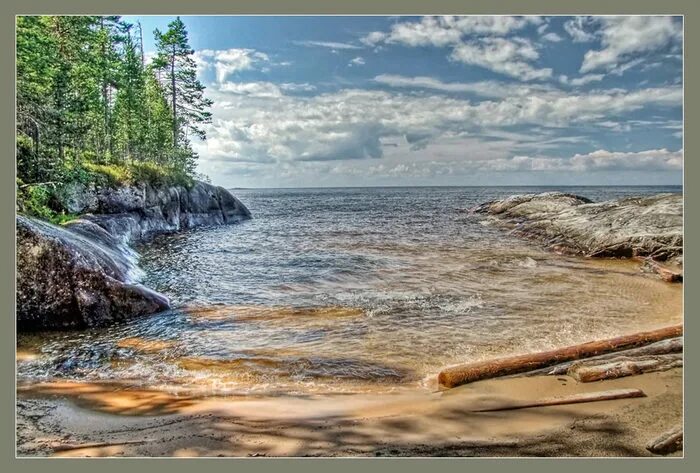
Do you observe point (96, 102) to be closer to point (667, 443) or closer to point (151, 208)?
point (151, 208)

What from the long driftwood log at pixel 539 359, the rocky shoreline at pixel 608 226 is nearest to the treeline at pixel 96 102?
the long driftwood log at pixel 539 359

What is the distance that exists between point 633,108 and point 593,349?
11.3 ft

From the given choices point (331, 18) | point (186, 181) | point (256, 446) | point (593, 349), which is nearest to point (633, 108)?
point (593, 349)

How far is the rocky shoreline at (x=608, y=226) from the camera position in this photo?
9.68 m

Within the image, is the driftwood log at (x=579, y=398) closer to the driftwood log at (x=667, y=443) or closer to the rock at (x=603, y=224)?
the driftwood log at (x=667, y=443)

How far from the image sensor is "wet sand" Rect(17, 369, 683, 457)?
167 inches

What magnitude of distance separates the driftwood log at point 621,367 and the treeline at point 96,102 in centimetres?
661

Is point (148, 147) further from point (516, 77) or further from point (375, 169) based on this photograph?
point (516, 77)

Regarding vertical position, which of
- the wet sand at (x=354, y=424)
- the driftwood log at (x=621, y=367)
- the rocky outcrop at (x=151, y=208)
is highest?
the rocky outcrop at (x=151, y=208)

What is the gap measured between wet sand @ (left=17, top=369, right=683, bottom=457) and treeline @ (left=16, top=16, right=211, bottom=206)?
13.3 feet

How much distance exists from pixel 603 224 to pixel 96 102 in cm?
1481

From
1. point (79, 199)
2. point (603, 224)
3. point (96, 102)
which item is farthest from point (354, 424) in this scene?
point (96, 102)

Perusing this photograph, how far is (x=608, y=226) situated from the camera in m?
13.3

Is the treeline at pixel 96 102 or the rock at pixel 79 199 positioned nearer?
the treeline at pixel 96 102
